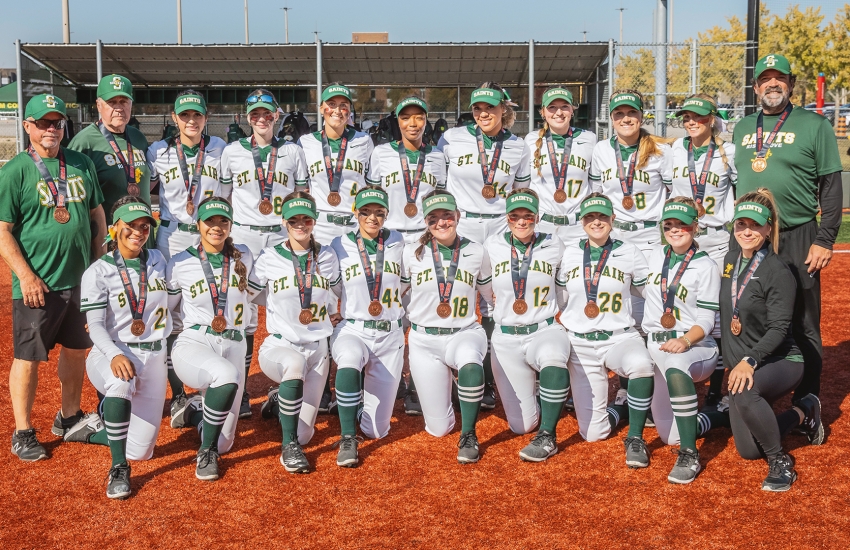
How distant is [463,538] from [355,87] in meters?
18.7

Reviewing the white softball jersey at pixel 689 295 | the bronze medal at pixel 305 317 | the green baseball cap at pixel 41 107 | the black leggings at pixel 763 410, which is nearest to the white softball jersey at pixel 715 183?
the white softball jersey at pixel 689 295

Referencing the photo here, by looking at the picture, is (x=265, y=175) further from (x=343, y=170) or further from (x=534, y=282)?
(x=534, y=282)

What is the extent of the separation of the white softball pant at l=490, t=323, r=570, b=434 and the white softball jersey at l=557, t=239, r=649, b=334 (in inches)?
7.8

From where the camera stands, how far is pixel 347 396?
18.0 feet

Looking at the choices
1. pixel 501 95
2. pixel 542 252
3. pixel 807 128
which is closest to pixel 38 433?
pixel 542 252

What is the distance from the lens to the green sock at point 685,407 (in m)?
5.05

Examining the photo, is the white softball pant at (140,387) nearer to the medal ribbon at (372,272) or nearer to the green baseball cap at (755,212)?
the medal ribbon at (372,272)

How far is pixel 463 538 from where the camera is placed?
4.23 metres

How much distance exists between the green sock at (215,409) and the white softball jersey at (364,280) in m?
1.07

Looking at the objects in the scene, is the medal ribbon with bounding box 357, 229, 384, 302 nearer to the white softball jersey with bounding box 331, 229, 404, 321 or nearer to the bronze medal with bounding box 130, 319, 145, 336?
the white softball jersey with bounding box 331, 229, 404, 321

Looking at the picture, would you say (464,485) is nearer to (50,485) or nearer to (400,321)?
(400,321)

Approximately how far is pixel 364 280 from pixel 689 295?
7.46 ft

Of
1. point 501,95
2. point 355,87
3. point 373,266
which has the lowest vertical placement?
point 373,266

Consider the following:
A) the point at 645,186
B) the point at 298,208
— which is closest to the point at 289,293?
the point at 298,208
